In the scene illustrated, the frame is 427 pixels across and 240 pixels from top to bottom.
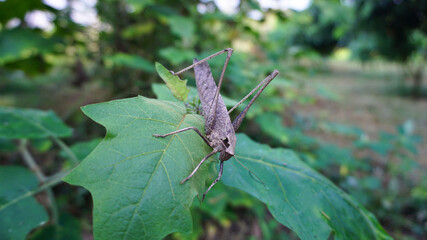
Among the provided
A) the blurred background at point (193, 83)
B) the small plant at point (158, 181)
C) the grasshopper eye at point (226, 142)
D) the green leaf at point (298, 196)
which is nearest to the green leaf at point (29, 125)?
the small plant at point (158, 181)

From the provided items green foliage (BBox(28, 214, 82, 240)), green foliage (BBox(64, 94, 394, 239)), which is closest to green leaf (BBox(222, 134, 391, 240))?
green foliage (BBox(64, 94, 394, 239))

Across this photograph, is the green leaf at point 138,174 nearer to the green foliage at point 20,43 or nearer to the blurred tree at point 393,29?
the green foliage at point 20,43

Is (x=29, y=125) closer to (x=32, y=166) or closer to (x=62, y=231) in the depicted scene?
(x=32, y=166)

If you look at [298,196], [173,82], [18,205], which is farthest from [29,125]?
[298,196]

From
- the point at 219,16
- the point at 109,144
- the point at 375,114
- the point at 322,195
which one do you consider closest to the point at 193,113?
the point at 109,144

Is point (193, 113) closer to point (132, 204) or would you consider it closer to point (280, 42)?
point (132, 204)

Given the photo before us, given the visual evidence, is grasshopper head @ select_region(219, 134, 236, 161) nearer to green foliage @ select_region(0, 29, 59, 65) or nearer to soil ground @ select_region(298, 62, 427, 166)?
green foliage @ select_region(0, 29, 59, 65)

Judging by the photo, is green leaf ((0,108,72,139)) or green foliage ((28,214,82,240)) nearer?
green leaf ((0,108,72,139))
